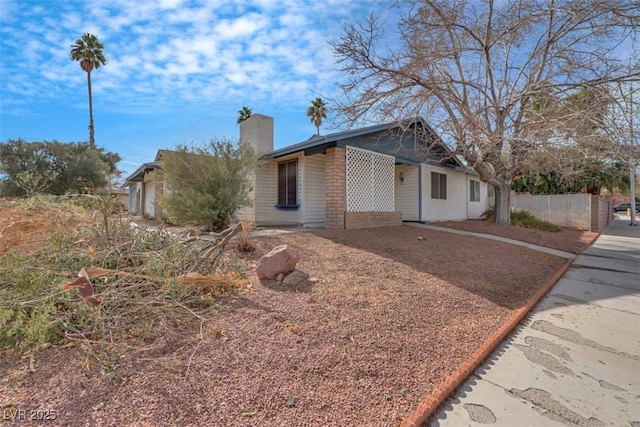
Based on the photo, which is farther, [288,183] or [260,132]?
[260,132]

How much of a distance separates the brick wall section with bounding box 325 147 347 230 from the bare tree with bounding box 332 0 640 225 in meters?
1.40

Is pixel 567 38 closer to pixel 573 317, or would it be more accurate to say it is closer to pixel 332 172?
pixel 332 172

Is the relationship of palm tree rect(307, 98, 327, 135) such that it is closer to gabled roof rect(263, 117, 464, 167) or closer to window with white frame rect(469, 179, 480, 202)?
window with white frame rect(469, 179, 480, 202)

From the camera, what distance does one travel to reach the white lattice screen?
383 inches

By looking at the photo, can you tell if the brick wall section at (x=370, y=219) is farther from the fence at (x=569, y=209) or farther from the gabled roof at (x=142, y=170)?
the fence at (x=569, y=209)

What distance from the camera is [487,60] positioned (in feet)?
32.9

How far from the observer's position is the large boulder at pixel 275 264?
13.5 ft

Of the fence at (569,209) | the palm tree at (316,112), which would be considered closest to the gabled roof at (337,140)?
the fence at (569,209)

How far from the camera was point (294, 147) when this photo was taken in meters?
9.55

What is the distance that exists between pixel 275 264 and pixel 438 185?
12000 millimetres

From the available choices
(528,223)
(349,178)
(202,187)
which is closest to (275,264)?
(202,187)

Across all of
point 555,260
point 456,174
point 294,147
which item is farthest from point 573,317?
point 456,174

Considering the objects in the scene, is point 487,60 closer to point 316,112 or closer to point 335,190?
point 335,190

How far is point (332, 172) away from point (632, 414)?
7722mm
